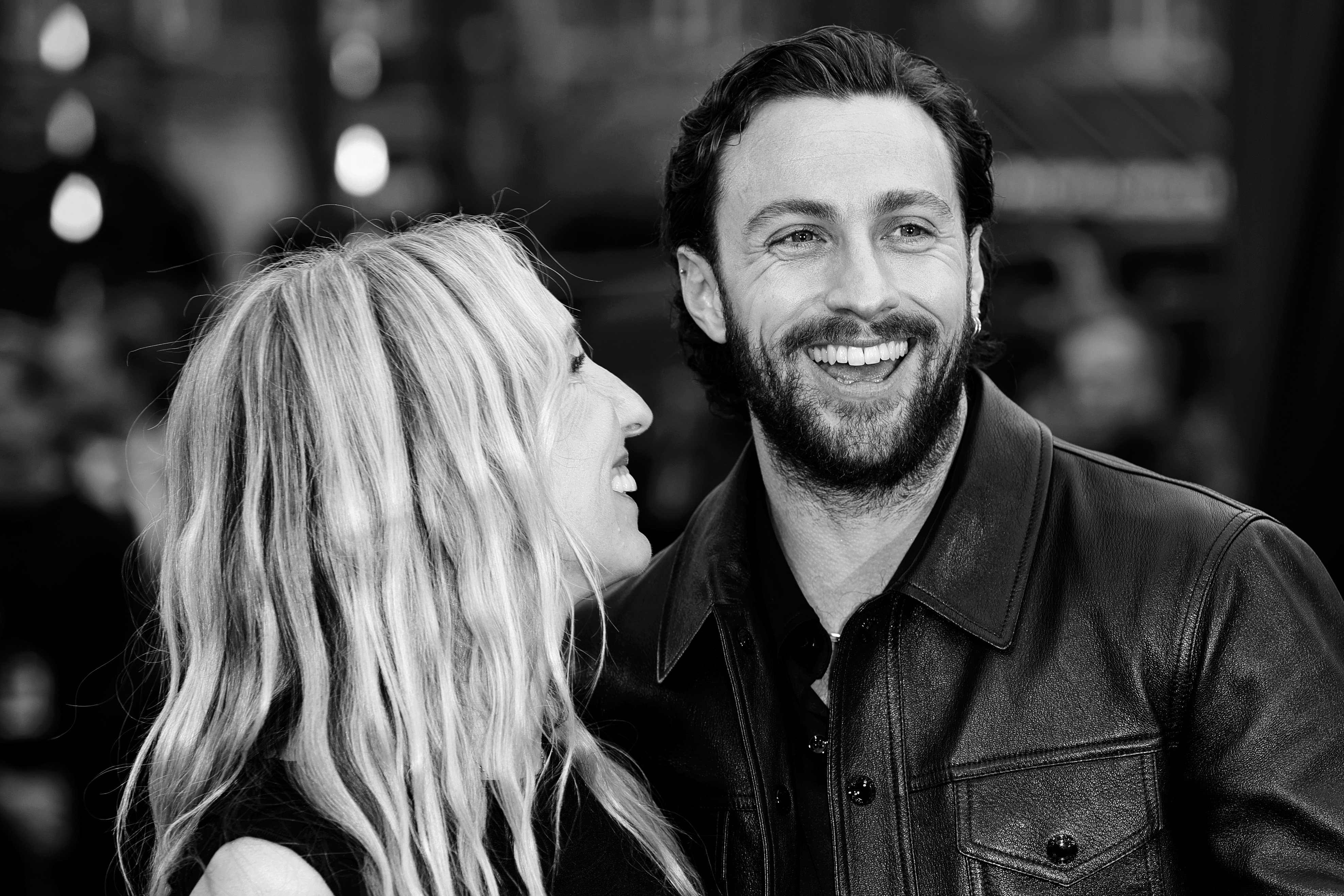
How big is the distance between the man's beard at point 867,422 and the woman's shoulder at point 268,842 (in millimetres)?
985

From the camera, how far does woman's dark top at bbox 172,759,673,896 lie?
5.98 feet

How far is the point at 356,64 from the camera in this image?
5.12m

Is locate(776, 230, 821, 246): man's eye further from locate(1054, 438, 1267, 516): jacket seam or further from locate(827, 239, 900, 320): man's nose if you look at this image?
locate(1054, 438, 1267, 516): jacket seam

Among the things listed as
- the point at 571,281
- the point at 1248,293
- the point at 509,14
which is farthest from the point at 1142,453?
the point at 509,14

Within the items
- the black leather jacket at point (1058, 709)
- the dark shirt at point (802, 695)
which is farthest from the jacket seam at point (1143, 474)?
A: the dark shirt at point (802, 695)

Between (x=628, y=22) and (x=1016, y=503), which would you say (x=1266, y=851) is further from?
(x=628, y=22)

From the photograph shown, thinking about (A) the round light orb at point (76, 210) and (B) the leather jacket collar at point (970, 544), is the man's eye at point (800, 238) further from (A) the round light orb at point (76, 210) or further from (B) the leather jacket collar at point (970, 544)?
(A) the round light orb at point (76, 210)

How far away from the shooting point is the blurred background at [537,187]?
494 cm

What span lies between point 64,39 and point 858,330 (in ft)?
12.5

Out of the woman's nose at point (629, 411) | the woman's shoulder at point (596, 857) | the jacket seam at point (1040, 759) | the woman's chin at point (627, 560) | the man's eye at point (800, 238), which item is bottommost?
the woman's shoulder at point (596, 857)

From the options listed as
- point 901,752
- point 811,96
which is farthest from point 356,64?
point 901,752

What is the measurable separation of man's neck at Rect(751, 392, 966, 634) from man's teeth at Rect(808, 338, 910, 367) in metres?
0.17

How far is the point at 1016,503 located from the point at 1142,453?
282 cm

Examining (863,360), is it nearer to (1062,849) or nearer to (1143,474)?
(1143,474)
